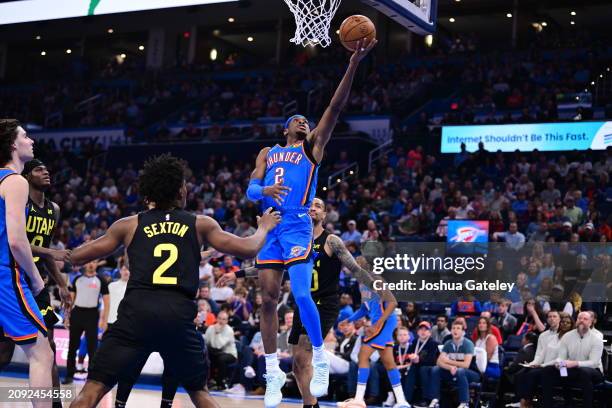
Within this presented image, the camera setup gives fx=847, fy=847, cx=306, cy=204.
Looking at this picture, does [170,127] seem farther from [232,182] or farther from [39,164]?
[39,164]

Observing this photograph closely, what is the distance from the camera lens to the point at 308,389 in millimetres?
7930

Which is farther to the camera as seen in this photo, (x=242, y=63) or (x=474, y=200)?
(x=242, y=63)

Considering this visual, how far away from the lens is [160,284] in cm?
526

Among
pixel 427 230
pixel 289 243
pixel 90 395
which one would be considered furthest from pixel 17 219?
pixel 427 230

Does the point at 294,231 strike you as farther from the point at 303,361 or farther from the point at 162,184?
the point at 162,184

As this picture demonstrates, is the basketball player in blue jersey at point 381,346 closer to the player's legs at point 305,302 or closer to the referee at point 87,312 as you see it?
the player's legs at point 305,302

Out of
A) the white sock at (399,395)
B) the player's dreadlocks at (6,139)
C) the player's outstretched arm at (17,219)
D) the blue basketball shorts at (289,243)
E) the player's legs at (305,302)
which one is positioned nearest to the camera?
the player's outstretched arm at (17,219)

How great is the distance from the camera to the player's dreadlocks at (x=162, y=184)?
553 centimetres

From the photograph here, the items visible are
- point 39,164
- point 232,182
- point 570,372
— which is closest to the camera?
Answer: point 39,164

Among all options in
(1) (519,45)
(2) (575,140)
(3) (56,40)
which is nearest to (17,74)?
(3) (56,40)

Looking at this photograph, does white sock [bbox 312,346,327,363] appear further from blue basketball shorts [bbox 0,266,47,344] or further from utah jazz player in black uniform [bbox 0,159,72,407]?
blue basketball shorts [bbox 0,266,47,344]

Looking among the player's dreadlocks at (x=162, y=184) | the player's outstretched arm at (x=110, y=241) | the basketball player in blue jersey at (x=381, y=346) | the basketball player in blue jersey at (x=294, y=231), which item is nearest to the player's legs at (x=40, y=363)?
the player's outstretched arm at (x=110, y=241)

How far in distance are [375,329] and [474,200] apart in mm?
7436
